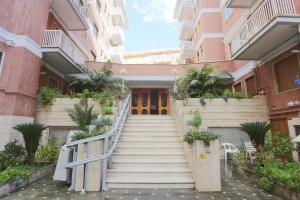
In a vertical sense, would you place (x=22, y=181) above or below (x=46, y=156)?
below

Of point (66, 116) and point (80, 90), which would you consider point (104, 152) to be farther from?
point (80, 90)

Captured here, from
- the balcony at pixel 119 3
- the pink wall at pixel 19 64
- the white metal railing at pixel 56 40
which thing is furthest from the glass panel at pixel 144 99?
the balcony at pixel 119 3

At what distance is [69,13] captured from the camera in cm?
1353

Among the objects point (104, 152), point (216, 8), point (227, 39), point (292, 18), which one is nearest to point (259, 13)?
A: point (292, 18)

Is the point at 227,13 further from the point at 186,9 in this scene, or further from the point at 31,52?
the point at 31,52

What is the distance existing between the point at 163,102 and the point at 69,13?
31.7 ft

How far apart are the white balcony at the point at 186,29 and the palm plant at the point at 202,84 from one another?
464 inches

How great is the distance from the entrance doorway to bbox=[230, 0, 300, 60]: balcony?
760 cm

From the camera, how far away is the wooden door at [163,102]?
58.5ft

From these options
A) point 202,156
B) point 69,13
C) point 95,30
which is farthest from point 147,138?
point 95,30

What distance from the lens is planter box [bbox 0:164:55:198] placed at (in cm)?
530

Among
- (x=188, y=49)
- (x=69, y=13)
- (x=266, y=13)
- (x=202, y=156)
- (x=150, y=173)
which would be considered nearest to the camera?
(x=202, y=156)

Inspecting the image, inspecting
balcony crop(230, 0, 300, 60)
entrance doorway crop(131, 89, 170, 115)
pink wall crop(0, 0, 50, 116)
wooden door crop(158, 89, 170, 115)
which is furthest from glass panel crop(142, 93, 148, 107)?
pink wall crop(0, 0, 50, 116)

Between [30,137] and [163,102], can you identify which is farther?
[163,102]
